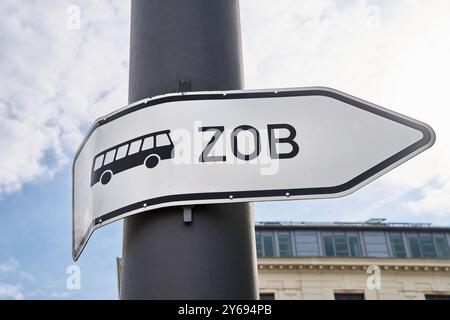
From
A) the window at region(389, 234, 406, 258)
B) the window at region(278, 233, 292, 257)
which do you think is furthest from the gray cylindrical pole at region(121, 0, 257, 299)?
the window at region(389, 234, 406, 258)

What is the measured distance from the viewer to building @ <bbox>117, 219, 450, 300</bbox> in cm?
3534

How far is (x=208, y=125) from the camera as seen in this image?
1671 mm

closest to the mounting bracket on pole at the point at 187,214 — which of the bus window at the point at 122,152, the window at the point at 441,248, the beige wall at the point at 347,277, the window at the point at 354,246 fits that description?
the bus window at the point at 122,152

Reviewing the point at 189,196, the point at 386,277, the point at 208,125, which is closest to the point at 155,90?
the point at 208,125

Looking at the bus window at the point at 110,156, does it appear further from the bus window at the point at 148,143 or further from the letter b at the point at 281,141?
the letter b at the point at 281,141

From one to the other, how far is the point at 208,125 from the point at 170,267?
1.51 ft

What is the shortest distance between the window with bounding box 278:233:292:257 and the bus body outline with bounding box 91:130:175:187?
120 feet

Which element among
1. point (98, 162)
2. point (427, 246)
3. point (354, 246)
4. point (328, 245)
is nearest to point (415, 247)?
point (427, 246)

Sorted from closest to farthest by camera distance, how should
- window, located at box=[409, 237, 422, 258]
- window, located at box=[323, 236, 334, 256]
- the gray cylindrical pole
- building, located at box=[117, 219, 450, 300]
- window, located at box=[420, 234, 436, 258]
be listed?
the gray cylindrical pole
building, located at box=[117, 219, 450, 300]
window, located at box=[323, 236, 334, 256]
window, located at box=[409, 237, 422, 258]
window, located at box=[420, 234, 436, 258]

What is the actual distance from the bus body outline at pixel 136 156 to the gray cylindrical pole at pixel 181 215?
16 cm

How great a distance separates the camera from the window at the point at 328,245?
1505 inches

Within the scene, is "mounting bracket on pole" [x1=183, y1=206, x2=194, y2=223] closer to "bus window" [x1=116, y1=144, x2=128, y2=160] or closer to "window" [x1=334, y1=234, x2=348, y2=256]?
"bus window" [x1=116, y1=144, x2=128, y2=160]

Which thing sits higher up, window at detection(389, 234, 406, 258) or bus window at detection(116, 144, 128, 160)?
window at detection(389, 234, 406, 258)

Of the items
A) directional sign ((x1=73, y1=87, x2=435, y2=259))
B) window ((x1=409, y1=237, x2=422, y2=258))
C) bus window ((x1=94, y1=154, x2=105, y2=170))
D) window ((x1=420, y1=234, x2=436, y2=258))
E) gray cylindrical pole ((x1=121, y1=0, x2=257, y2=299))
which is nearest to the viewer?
gray cylindrical pole ((x1=121, y1=0, x2=257, y2=299))
